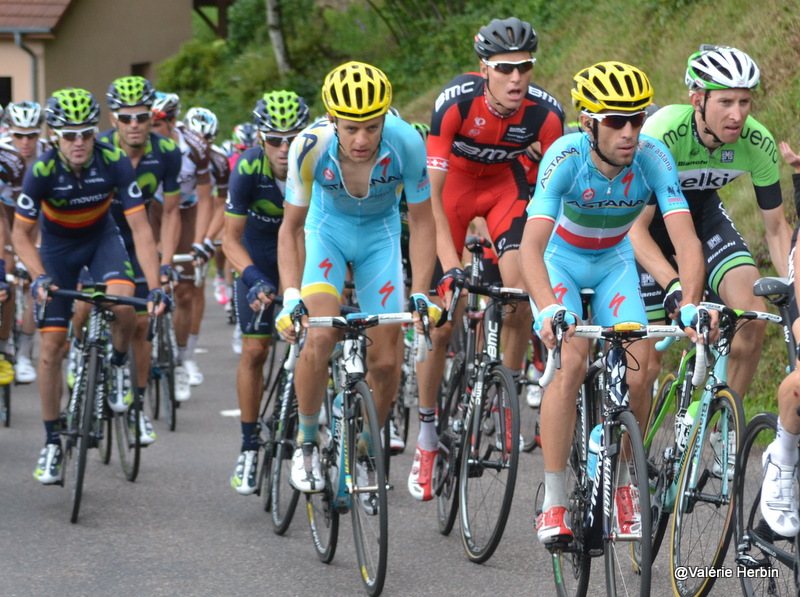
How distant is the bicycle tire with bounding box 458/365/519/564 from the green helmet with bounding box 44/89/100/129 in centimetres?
314

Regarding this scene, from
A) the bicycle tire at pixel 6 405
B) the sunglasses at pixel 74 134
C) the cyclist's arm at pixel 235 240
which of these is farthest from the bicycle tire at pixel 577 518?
the bicycle tire at pixel 6 405

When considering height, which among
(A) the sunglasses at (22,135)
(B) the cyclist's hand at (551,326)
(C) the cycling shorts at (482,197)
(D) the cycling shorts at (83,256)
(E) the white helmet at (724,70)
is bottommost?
(B) the cyclist's hand at (551,326)

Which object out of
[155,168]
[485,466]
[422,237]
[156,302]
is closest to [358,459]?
[485,466]

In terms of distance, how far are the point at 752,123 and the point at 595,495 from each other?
248 cm

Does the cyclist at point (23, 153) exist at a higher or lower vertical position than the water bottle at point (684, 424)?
higher

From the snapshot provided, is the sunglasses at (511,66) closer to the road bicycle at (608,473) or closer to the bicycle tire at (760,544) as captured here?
the road bicycle at (608,473)

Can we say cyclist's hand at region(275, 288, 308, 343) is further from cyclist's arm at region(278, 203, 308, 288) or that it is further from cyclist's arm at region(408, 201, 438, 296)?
cyclist's arm at region(408, 201, 438, 296)

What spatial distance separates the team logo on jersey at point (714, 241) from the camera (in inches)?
245

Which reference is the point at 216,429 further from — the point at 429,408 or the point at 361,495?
the point at 361,495

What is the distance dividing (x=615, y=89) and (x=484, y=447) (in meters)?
2.07

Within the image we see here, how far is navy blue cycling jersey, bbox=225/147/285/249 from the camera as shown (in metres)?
7.28

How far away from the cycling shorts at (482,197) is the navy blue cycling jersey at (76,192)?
Answer: 1999 mm

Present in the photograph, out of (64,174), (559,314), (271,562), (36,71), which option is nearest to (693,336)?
(559,314)

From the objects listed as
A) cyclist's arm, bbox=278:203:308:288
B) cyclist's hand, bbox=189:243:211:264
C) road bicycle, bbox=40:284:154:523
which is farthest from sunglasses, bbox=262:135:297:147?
cyclist's hand, bbox=189:243:211:264
